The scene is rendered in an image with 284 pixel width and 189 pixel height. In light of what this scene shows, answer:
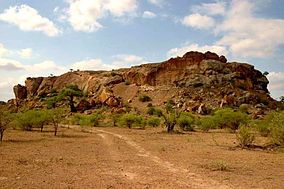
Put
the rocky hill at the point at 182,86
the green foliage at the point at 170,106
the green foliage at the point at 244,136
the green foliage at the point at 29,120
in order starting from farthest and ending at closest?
1. the rocky hill at the point at 182,86
2. the green foliage at the point at 170,106
3. the green foliage at the point at 29,120
4. the green foliage at the point at 244,136

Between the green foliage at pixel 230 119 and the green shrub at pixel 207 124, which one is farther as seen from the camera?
the green shrub at pixel 207 124

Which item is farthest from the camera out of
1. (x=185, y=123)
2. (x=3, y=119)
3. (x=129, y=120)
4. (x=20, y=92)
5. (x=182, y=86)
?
(x=20, y=92)

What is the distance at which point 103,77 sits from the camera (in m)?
92.8

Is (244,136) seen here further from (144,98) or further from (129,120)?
(144,98)

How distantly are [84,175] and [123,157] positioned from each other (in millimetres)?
5437

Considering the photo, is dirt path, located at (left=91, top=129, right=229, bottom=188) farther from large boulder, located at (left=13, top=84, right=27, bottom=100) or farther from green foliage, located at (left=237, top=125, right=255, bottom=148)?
large boulder, located at (left=13, top=84, right=27, bottom=100)

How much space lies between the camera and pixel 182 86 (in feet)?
257

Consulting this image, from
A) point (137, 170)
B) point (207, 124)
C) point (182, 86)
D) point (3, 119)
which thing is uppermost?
point (182, 86)

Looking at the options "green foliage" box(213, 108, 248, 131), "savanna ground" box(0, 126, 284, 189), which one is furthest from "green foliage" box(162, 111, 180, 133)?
"savanna ground" box(0, 126, 284, 189)

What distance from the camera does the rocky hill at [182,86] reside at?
230 feet

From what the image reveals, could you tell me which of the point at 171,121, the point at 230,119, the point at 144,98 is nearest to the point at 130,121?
the point at 171,121

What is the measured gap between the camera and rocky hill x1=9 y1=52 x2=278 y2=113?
70250mm

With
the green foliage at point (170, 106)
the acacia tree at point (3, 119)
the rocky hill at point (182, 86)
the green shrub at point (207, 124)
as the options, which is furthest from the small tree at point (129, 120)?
the acacia tree at point (3, 119)

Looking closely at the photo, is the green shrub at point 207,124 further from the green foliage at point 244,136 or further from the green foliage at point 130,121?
the green foliage at point 244,136
